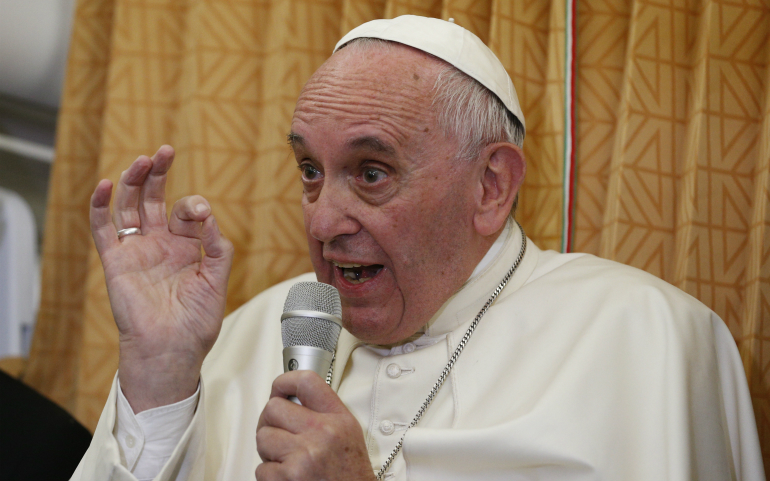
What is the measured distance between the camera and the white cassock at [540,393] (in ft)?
4.66

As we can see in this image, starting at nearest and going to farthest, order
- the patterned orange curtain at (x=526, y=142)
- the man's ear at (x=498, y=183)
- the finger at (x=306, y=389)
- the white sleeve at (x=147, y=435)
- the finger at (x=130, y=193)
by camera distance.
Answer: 1. the finger at (x=306, y=389)
2. the white sleeve at (x=147, y=435)
3. the finger at (x=130, y=193)
4. the man's ear at (x=498, y=183)
5. the patterned orange curtain at (x=526, y=142)

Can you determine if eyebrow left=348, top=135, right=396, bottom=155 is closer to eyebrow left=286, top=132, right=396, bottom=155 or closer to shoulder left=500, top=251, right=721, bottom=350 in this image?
eyebrow left=286, top=132, right=396, bottom=155

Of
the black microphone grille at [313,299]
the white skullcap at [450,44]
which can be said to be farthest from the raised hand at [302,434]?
the white skullcap at [450,44]

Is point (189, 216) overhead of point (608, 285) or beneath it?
overhead

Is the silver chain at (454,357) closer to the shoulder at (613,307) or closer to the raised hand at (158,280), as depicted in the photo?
the shoulder at (613,307)

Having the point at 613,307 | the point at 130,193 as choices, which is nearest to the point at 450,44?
the point at 613,307

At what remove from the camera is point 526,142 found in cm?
229

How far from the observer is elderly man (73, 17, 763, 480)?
1447 mm

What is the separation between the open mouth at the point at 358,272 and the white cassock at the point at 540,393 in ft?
0.68

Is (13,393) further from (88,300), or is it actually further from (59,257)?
(59,257)

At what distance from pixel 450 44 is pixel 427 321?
0.68 m

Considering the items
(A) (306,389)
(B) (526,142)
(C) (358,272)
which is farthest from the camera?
(B) (526,142)

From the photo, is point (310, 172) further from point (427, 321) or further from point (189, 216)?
point (427, 321)

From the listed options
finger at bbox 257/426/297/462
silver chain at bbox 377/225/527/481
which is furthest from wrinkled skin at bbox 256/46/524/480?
finger at bbox 257/426/297/462
